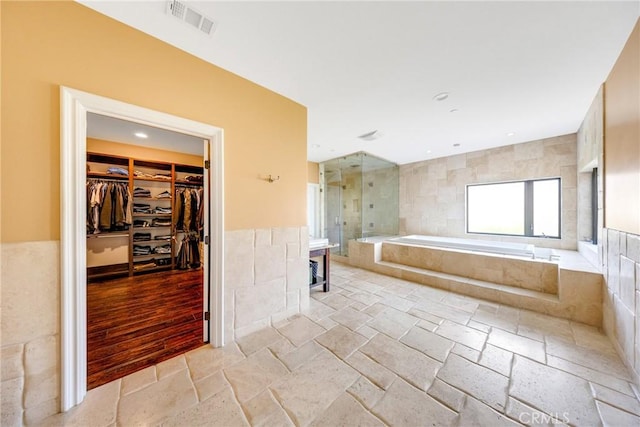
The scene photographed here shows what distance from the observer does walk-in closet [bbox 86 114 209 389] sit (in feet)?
6.47

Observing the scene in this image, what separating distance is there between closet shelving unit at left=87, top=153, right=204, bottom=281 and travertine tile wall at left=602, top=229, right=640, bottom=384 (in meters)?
5.78

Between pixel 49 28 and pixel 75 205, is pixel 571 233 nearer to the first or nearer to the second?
pixel 75 205

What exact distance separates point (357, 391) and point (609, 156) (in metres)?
3.09

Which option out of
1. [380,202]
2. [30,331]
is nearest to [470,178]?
[380,202]

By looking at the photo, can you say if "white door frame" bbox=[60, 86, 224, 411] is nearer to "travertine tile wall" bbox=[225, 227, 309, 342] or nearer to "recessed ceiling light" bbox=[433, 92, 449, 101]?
"travertine tile wall" bbox=[225, 227, 309, 342]

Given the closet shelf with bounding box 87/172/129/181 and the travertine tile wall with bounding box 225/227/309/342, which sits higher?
the closet shelf with bounding box 87/172/129/181

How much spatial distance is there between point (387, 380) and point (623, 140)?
8.72 feet

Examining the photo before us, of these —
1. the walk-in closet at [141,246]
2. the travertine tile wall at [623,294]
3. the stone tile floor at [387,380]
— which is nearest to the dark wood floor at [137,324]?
the walk-in closet at [141,246]

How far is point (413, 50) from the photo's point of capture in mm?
1711

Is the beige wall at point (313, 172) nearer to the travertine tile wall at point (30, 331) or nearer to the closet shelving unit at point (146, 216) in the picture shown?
the closet shelving unit at point (146, 216)

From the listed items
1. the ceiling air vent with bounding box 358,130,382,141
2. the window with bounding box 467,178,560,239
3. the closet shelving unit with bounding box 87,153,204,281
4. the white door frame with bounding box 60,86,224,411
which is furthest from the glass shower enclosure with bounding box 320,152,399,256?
the white door frame with bounding box 60,86,224,411

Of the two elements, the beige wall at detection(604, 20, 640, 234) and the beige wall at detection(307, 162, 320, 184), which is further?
the beige wall at detection(307, 162, 320, 184)

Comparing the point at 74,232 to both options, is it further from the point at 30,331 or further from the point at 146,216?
the point at 146,216

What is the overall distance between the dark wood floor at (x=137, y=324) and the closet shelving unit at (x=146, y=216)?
39cm
